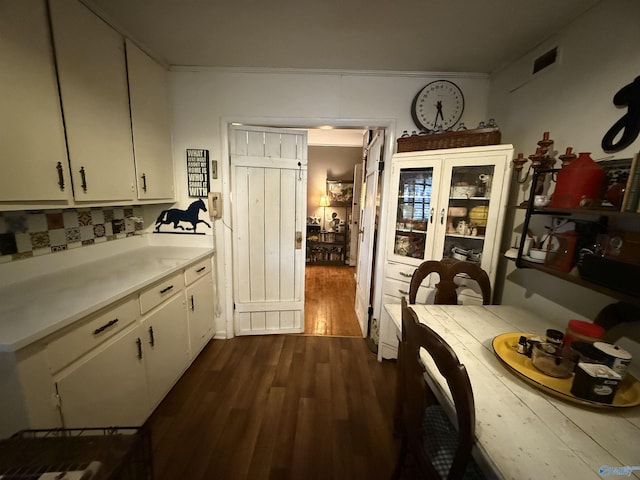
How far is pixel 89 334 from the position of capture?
109 cm

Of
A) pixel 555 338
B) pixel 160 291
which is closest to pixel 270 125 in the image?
pixel 160 291

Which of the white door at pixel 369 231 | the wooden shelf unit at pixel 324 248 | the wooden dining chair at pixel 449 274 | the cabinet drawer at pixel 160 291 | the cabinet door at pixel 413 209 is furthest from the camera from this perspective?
the wooden shelf unit at pixel 324 248

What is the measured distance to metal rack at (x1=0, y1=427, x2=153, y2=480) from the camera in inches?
26.0

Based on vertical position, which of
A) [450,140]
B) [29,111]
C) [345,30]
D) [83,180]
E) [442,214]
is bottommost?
[442,214]

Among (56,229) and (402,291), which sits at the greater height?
(56,229)

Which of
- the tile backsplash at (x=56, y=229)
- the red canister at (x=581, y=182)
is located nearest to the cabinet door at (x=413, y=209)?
the red canister at (x=581, y=182)

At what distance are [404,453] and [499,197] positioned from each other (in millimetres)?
1606

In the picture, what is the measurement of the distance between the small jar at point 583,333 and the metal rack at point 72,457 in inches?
61.6

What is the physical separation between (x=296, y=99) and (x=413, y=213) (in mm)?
1426

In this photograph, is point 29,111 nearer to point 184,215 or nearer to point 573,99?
point 184,215

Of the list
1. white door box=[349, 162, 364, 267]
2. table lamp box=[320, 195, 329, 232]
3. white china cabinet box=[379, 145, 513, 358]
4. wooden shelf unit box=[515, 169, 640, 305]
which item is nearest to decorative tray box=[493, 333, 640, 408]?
wooden shelf unit box=[515, 169, 640, 305]

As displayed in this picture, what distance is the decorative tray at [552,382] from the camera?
76 cm

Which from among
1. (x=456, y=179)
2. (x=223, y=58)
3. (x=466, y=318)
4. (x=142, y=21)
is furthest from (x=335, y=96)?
(x=466, y=318)

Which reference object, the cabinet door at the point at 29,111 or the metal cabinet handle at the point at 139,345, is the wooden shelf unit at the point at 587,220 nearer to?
the metal cabinet handle at the point at 139,345
